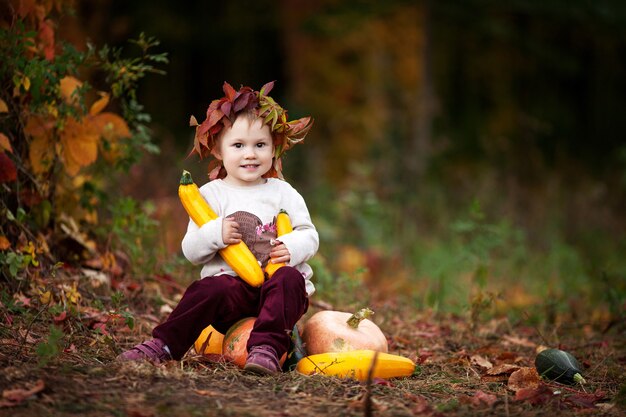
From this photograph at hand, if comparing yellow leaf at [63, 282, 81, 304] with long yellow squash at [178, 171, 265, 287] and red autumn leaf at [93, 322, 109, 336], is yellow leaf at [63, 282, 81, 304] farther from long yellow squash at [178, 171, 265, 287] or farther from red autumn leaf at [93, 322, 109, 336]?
long yellow squash at [178, 171, 265, 287]

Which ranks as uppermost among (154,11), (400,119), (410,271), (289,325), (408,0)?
(154,11)

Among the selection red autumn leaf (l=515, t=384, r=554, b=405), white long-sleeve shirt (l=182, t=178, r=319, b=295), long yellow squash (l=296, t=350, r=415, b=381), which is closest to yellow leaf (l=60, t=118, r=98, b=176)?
white long-sleeve shirt (l=182, t=178, r=319, b=295)

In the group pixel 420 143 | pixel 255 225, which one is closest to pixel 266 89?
pixel 255 225

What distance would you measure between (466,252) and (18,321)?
313 centimetres

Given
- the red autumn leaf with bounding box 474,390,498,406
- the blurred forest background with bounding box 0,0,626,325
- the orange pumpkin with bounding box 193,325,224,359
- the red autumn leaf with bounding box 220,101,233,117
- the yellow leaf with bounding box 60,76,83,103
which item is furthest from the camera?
the blurred forest background with bounding box 0,0,626,325

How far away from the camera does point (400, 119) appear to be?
1116 centimetres

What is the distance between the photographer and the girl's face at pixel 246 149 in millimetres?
3248

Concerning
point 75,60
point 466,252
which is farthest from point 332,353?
point 466,252

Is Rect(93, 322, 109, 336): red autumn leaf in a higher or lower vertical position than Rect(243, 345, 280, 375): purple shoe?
higher

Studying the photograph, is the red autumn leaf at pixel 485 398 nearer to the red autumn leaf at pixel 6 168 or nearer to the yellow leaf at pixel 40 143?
the red autumn leaf at pixel 6 168

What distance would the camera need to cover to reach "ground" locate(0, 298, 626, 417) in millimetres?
2521

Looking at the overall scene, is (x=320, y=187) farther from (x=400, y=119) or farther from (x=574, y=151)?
(x=574, y=151)

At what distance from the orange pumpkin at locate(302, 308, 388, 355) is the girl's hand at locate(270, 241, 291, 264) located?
35 cm

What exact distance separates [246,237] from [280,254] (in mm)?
166
